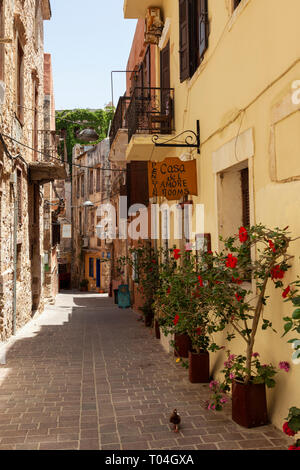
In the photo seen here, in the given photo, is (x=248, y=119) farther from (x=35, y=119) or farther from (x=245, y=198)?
(x=35, y=119)

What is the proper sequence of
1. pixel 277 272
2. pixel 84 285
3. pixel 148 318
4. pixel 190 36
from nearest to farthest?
pixel 277 272
pixel 190 36
pixel 148 318
pixel 84 285

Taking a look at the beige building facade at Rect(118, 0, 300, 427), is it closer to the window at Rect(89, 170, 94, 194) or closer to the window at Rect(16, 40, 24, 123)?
the window at Rect(16, 40, 24, 123)

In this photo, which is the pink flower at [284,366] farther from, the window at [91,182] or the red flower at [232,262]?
the window at [91,182]

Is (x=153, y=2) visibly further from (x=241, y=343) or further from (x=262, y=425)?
(x=262, y=425)

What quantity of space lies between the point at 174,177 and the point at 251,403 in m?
3.88

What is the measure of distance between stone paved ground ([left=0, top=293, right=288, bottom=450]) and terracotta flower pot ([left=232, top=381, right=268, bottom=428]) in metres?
0.10

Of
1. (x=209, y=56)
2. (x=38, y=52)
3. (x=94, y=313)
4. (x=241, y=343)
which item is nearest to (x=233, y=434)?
(x=241, y=343)

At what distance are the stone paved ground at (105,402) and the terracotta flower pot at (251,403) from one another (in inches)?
3.8

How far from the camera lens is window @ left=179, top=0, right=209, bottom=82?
7005 millimetres

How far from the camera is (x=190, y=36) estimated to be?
23.5ft

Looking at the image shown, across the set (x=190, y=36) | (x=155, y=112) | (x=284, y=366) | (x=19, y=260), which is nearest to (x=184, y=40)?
(x=190, y=36)

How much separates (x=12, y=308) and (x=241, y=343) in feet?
21.7

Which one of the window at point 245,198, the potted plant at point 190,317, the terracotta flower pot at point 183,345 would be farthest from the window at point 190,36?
the terracotta flower pot at point 183,345

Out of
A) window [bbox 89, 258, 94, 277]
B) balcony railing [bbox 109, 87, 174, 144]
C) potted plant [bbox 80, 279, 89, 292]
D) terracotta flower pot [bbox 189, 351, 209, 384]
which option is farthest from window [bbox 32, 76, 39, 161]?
potted plant [bbox 80, 279, 89, 292]
